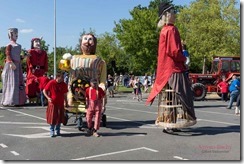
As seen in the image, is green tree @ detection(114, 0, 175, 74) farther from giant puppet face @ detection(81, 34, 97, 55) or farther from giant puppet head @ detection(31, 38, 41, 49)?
giant puppet face @ detection(81, 34, 97, 55)

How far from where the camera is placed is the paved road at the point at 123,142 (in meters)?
6.44

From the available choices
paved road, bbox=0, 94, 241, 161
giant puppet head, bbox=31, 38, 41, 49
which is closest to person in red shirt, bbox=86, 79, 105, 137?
paved road, bbox=0, 94, 241, 161

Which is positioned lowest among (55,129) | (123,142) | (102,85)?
(123,142)

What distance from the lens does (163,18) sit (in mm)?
8727

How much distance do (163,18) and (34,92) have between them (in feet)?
28.7

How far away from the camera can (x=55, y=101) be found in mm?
8430

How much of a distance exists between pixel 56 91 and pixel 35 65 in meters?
7.40

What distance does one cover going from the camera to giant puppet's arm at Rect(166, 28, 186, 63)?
8188 millimetres

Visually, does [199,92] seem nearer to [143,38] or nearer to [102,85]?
[102,85]

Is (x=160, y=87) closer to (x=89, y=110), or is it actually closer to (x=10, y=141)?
(x=89, y=110)

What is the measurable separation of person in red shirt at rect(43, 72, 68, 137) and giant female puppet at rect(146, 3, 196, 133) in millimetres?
2070

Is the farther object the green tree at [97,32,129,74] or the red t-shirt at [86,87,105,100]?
the green tree at [97,32,129,74]

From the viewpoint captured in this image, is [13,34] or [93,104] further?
[13,34]

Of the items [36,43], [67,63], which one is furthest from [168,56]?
[36,43]
